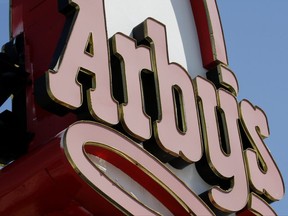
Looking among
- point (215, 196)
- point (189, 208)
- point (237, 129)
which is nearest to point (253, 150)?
point (237, 129)

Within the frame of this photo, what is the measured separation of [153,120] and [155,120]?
0.10 metres

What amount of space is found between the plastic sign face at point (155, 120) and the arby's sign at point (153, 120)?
13 millimetres

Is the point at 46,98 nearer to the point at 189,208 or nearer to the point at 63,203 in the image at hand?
the point at 63,203

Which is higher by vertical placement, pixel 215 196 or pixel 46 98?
pixel 46 98

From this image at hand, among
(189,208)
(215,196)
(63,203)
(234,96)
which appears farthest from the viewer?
(234,96)

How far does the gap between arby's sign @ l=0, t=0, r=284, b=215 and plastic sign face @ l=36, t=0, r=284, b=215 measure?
1 centimetres

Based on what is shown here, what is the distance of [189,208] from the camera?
966 centimetres

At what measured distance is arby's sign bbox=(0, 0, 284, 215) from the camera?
8914 mm

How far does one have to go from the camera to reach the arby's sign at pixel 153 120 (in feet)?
29.2

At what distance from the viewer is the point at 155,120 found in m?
10.2

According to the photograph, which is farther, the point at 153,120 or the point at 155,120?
the point at 153,120

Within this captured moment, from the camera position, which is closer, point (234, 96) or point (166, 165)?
point (166, 165)

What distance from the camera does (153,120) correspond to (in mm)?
10273

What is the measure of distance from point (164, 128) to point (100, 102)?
43.3 inches
